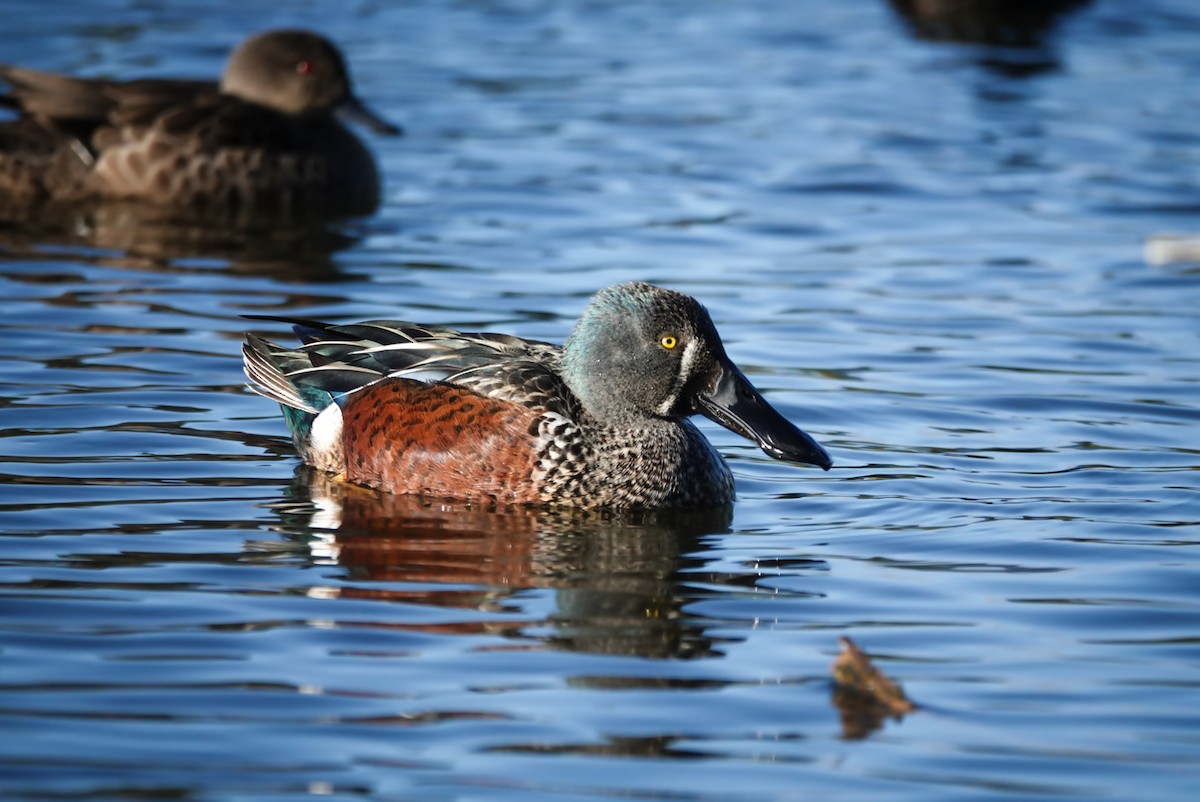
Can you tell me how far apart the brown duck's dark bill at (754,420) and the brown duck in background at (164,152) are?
6.10 meters

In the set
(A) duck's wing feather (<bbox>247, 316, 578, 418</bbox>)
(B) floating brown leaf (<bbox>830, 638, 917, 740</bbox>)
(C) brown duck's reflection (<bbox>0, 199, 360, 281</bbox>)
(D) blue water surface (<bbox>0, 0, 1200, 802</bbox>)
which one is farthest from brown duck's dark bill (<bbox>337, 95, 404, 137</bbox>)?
(B) floating brown leaf (<bbox>830, 638, 917, 740</bbox>)

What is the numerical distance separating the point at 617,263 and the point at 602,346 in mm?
4289

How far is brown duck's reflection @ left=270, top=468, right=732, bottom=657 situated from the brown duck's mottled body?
92 millimetres

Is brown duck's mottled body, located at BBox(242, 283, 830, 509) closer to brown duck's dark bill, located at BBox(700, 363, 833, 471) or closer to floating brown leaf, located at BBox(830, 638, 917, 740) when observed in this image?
brown duck's dark bill, located at BBox(700, 363, 833, 471)

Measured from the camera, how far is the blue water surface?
498 centimetres

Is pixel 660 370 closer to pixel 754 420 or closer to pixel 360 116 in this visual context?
pixel 754 420

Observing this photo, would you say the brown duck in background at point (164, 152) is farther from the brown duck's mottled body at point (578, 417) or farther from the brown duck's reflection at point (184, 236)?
the brown duck's mottled body at point (578, 417)

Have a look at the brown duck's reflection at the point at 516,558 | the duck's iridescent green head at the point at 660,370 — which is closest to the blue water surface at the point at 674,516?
the brown duck's reflection at the point at 516,558

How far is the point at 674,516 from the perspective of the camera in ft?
Result: 24.1

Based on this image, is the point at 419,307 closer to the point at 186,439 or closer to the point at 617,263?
the point at 617,263

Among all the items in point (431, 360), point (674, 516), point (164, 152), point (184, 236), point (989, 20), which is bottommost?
point (674, 516)

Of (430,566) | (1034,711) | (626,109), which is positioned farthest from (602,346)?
(626,109)

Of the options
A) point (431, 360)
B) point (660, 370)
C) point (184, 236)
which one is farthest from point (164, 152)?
point (660, 370)

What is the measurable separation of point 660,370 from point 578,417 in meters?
0.35
